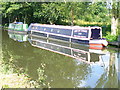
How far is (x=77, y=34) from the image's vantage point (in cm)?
1673

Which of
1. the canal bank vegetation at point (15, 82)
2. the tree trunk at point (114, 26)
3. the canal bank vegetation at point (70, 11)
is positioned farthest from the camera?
the canal bank vegetation at point (70, 11)

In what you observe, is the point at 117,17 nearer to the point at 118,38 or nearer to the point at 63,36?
the point at 118,38

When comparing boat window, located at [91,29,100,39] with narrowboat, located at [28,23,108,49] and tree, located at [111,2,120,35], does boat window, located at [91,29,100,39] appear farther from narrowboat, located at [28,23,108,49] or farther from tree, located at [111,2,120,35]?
tree, located at [111,2,120,35]

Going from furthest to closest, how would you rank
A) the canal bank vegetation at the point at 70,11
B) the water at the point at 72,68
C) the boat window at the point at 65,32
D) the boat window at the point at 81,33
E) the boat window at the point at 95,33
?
the boat window at the point at 65,32
the canal bank vegetation at the point at 70,11
the boat window at the point at 95,33
the boat window at the point at 81,33
the water at the point at 72,68

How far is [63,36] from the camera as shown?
1828 cm

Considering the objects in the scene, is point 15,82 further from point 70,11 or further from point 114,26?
point 70,11

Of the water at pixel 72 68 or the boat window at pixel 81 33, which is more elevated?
the boat window at pixel 81 33

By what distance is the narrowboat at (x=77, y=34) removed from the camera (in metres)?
14.9

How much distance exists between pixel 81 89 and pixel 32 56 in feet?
21.0

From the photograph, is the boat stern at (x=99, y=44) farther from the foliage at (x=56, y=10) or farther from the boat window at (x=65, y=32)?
the foliage at (x=56, y=10)

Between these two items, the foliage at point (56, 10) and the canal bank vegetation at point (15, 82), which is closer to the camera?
the canal bank vegetation at point (15, 82)

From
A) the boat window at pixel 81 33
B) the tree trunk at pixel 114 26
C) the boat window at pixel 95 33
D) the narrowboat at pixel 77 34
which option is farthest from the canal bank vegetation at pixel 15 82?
the tree trunk at pixel 114 26

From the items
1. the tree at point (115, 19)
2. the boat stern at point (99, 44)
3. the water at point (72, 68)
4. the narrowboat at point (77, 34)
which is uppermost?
the tree at point (115, 19)

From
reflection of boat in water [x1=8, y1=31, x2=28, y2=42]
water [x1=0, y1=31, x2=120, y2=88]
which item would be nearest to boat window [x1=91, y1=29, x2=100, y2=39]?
water [x1=0, y1=31, x2=120, y2=88]
